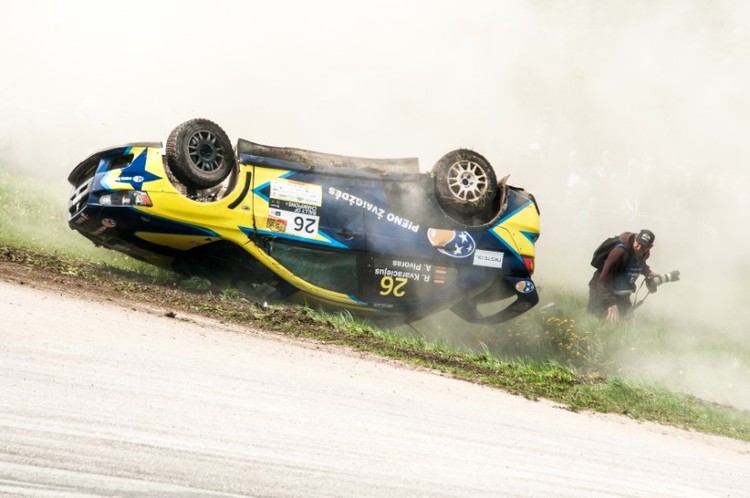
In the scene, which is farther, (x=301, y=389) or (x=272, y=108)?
(x=272, y=108)

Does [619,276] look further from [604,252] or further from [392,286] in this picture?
[392,286]

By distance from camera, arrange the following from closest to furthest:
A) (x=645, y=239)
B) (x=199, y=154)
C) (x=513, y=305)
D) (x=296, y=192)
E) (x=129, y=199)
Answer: (x=129, y=199)
(x=199, y=154)
(x=296, y=192)
(x=513, y=305)
(x=645, y=239)

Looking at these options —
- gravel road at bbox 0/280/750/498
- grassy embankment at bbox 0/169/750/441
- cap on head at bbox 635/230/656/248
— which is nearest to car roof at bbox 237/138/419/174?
grassy embankment at bbox 0/169/750/441

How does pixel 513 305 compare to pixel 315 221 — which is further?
pixel 513 305

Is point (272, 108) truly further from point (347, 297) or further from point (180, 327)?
point (180, 327)

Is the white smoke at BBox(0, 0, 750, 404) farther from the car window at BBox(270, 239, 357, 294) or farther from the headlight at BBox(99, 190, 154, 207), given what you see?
the headlight at BBox(99, 190, 154, 207)

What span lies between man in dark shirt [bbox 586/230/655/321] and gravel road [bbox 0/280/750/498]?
3999mm

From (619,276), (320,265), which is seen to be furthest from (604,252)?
(320,265)

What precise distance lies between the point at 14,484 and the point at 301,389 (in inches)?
90.3

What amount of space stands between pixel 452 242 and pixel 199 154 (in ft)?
8.89

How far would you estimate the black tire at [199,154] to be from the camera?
8.24 m

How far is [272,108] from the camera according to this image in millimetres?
19781

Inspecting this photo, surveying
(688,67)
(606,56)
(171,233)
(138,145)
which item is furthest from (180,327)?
(606,56)

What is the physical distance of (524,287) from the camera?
968 cm
